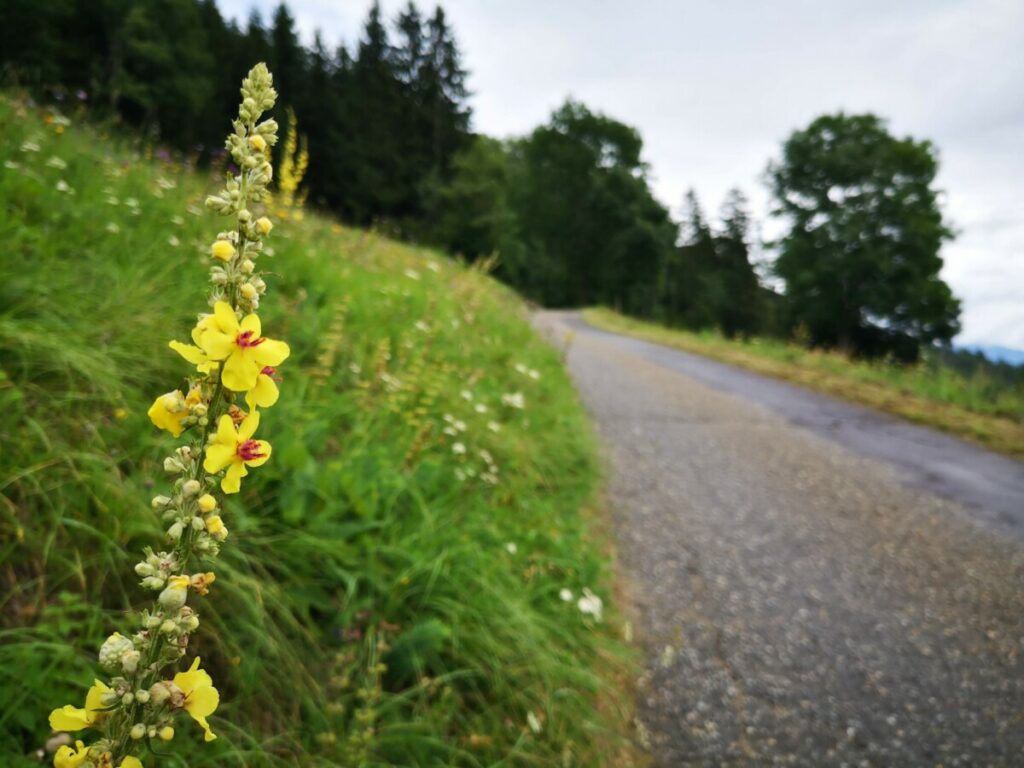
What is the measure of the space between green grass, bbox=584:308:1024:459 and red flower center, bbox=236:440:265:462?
311 inches

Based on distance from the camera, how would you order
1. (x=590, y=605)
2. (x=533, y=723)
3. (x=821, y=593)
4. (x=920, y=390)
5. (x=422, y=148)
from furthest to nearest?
(x=422, y=148)
(x=920, y=390)
(x=821, y=593)
(x=590, y=605)
(x=533, y=723)

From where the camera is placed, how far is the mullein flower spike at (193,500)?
2.41 feet

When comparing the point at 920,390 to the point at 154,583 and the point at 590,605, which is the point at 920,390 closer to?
the point at 590,605

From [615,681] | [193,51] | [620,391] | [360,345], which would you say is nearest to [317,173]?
[193,51]

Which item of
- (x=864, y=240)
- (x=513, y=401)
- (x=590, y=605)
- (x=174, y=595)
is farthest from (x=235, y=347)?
(x=864, y=240)

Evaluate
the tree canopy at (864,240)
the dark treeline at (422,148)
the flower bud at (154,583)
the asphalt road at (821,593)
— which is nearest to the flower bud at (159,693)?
the flower bud at (154,583)

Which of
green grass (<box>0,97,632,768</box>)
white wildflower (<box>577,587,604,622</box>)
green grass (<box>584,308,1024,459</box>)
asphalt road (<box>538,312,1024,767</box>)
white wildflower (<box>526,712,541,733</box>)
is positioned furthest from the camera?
green grass (<box>584,308,1024,459</box>)

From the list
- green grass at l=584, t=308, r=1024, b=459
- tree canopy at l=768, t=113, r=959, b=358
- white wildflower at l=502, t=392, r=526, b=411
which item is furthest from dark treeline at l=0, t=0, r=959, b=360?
white wildflower at l=502, t=392, r=526, b=411

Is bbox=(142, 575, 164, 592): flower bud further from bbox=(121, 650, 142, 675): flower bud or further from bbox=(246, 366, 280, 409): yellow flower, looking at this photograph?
bbox=(246, 366, 280, 409): yellow flower

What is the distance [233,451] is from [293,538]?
160cm

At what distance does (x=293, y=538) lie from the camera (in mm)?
2211

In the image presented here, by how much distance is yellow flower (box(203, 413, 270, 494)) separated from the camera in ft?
2.45

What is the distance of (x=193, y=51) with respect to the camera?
86.5ft

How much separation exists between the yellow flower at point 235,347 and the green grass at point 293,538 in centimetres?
20
